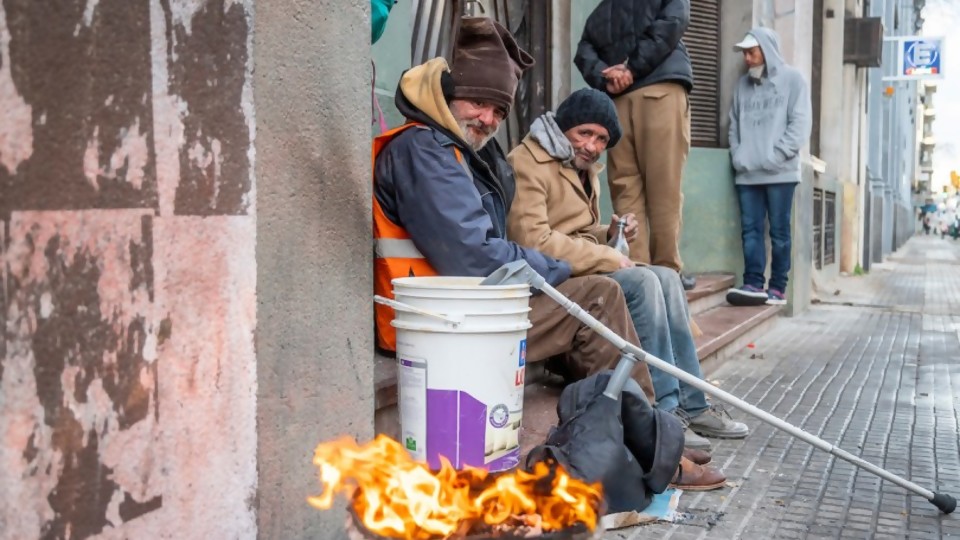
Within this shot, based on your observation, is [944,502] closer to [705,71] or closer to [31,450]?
[31,450]

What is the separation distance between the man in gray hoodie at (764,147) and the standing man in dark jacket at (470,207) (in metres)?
4.78

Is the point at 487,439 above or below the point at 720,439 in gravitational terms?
above

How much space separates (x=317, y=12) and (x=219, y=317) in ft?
3.02

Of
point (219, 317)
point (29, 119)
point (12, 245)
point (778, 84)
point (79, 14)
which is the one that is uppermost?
point (778, 84)

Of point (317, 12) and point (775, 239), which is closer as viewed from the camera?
point (317, 12)

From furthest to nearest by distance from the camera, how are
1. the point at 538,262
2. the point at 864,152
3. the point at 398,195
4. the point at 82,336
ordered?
the point at 864,152 < the point at 538,262 < the point at 398,195 < the point at 82,336

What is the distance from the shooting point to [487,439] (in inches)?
115

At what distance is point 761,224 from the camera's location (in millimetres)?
8328

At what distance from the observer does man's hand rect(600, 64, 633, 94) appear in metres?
6.00

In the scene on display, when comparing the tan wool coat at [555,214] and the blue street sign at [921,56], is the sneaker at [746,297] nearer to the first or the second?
the tan wool coat at [555,214]

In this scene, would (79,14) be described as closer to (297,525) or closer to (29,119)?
Answer: (29,119)

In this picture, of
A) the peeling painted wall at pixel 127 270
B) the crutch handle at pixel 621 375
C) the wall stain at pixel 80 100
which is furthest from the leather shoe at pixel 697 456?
the wall stain at pixel 80 100

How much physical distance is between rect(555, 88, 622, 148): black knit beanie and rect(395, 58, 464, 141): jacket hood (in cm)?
105

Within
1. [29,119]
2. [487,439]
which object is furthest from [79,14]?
[487,439]
